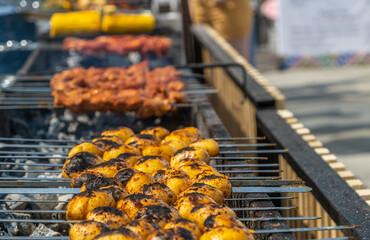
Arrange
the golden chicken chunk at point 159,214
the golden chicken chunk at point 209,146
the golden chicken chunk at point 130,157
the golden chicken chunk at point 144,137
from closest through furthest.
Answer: the golden chicken chunk at point 159,214, the golden chicken chunk at point 130,157, the golden chicken chunk at point 209,146, the golden chicken chunk at point 144,137

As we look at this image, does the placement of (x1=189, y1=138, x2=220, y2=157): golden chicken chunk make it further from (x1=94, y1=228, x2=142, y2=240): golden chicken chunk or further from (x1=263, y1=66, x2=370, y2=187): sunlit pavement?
(x1=263, y1=66, x2=370, y2=187): sunlit pavement

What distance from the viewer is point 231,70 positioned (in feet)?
19.2

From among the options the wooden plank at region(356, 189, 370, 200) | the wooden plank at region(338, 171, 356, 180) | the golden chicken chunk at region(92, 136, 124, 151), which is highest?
the golden chicken chunk at region(92, 136, 124, 151)

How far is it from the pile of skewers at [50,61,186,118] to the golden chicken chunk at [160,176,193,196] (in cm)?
220

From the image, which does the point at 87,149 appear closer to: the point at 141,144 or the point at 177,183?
the point at 141,144

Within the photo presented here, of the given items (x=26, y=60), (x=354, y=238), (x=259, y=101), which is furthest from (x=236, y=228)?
(x=26, y=60)

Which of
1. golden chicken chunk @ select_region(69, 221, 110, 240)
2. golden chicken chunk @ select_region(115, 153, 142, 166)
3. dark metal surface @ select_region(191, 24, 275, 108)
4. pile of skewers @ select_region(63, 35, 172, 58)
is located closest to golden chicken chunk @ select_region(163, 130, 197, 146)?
golden chicken chunk @ select_region(115, 153, 142, 166)

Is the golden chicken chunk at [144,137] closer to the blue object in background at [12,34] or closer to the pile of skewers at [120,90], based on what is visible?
the pile of skewers at [120,90]

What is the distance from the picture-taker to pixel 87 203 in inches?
100

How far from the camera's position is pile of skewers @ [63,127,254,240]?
2.26m

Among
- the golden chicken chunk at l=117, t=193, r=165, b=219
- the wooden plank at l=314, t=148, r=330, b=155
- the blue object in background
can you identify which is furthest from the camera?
the blue object in background

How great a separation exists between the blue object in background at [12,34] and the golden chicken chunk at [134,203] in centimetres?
536

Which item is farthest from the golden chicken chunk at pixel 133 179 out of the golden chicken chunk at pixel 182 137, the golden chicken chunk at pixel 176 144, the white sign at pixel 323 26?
the white sign at pixel 323 26

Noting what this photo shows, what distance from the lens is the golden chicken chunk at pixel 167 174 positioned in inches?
114
